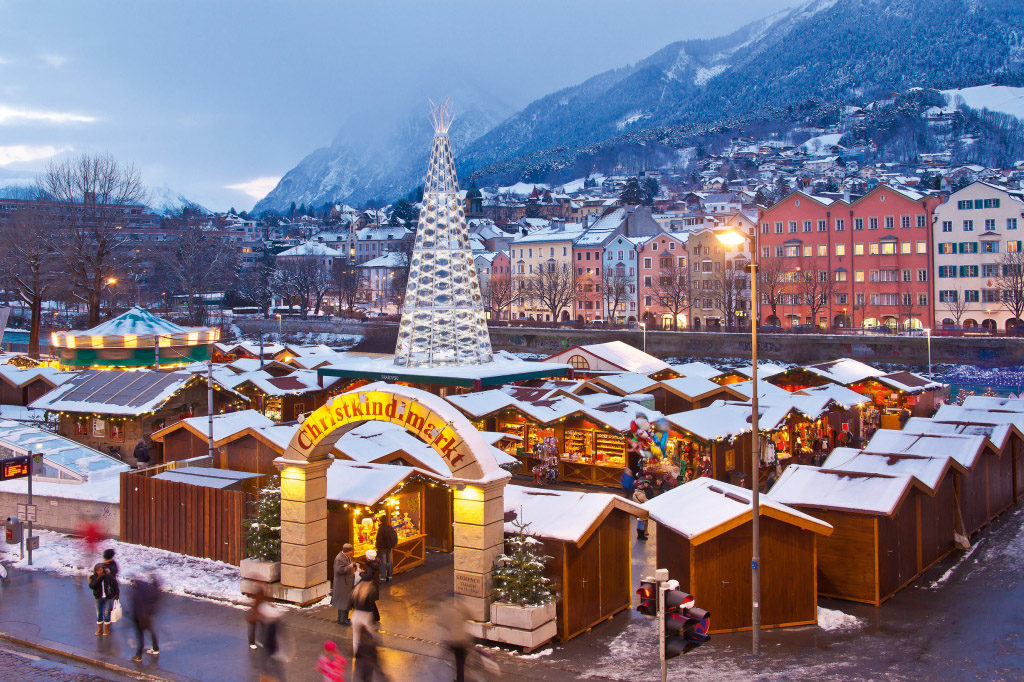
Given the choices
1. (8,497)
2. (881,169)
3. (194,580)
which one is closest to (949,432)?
(194,580)

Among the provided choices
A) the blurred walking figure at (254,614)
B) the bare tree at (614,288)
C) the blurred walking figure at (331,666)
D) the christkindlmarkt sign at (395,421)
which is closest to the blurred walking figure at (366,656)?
the blurred walking figure at (331,666)

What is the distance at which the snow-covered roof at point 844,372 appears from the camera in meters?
33.9

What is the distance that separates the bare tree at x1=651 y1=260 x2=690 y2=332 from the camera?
3172 inches

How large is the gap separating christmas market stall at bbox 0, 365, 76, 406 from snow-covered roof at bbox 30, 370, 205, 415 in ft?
14.0

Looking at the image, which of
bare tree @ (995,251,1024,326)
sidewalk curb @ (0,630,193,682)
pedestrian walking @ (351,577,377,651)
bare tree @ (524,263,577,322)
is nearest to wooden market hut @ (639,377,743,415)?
pedestrian walking @ (351,577,377,651)

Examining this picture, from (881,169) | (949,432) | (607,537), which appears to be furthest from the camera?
(881,169)

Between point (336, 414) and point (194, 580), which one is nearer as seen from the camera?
point (336, 414)

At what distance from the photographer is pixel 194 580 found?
14812 mm

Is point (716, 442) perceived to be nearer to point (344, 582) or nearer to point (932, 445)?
point (932, 445)

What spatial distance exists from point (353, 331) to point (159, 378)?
199 feet

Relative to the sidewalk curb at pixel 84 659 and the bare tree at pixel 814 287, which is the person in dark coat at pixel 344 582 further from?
the bare tree at pixel 814 287

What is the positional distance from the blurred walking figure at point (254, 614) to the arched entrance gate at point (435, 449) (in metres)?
1.73

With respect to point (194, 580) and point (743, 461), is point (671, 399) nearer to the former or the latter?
point (743, 461)

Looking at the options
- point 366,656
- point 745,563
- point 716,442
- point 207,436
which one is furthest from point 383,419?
point 716,442
